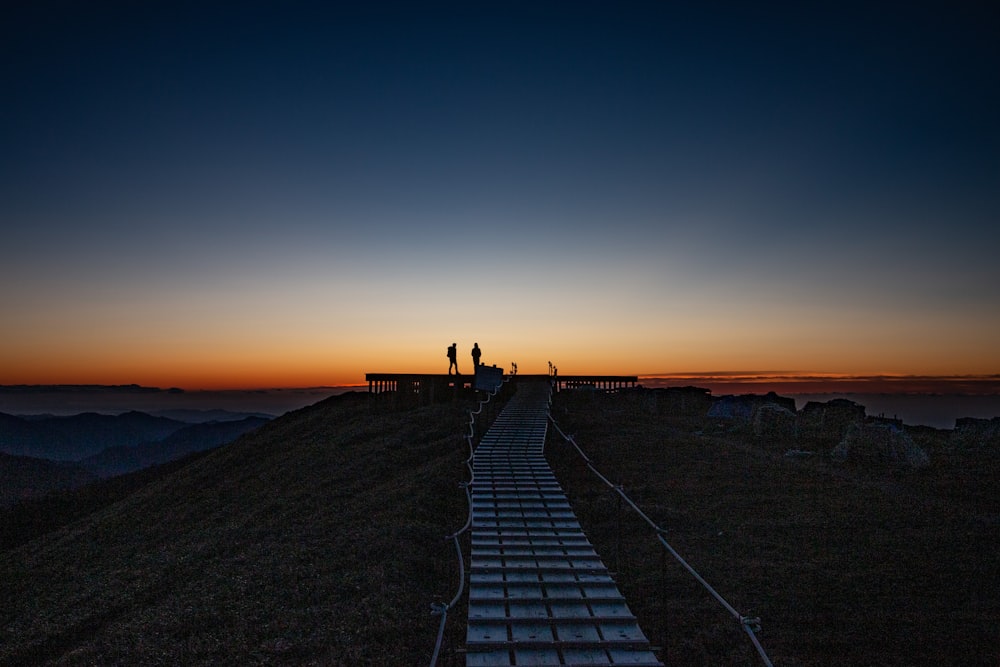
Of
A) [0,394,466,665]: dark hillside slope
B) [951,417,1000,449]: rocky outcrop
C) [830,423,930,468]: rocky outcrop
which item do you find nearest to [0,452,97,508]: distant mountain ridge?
[0,394,466,665]: dark hillside slope

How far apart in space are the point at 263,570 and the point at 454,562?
2.85 m

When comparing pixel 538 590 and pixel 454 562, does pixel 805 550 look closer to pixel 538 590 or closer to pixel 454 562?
pixel 538 590

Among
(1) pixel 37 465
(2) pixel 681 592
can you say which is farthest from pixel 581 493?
(1) pixel 37 465

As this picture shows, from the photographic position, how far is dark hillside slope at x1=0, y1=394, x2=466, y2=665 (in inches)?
285

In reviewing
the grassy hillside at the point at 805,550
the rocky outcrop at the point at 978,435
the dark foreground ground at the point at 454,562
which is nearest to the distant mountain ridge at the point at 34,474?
the dark foreground ground at the point at 454,562

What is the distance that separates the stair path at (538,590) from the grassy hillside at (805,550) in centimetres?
77

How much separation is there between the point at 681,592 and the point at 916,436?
1844 cm

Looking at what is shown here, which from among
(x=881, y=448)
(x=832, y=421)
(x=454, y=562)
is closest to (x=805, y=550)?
(x=454, y=562)

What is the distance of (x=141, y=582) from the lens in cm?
1044

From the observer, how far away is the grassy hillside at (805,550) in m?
6.97

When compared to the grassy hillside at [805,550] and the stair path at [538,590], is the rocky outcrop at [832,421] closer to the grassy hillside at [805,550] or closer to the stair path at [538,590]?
the grassy hillside at [805,550]

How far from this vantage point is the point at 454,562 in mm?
9641

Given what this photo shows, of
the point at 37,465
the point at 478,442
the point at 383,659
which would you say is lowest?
the point at 37,465

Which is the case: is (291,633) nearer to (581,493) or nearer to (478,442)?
(581,493)
